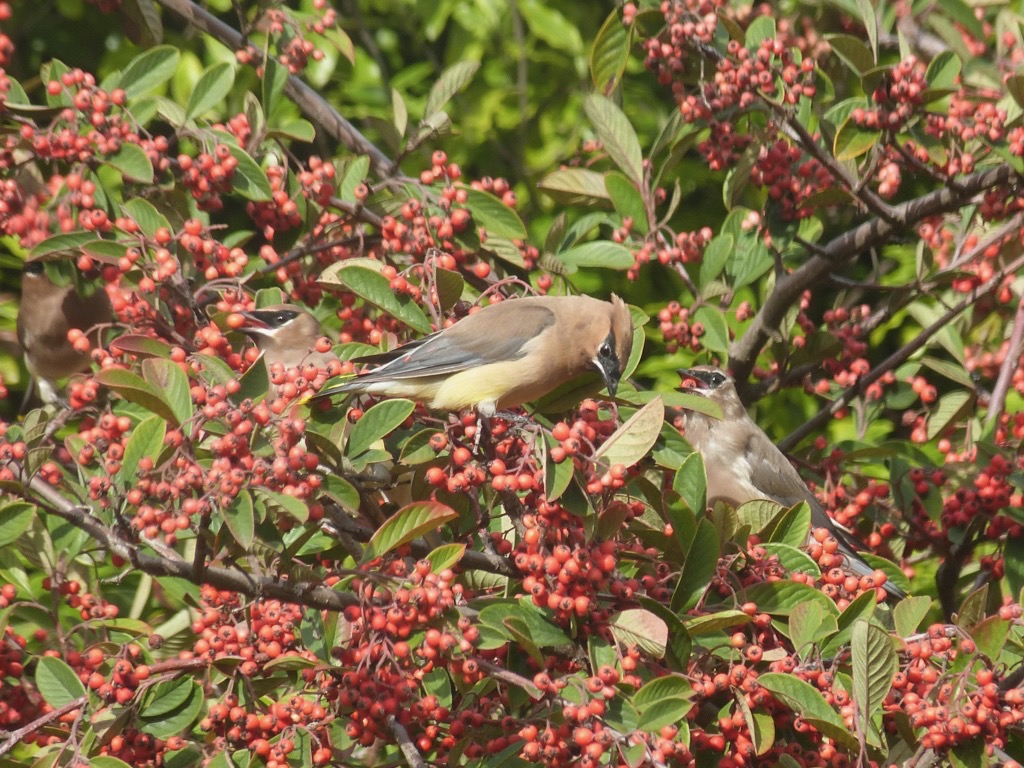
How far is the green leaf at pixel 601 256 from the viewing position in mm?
4113

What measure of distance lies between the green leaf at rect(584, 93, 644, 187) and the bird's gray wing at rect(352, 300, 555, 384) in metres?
0.66

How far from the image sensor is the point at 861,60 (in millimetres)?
4152

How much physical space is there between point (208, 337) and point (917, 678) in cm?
181

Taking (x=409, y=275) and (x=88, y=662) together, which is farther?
(x=409, y=275)

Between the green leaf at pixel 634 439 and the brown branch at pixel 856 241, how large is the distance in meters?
1.43

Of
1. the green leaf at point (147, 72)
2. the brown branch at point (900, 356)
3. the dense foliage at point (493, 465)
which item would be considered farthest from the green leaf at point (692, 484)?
the green leaf at point (147, 72)

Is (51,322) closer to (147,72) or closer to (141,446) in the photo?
(147,72)

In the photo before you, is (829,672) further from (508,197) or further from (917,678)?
(508,197)

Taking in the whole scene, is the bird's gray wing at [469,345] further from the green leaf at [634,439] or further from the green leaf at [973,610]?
the green leaf at [973,610]

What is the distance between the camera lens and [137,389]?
281 cm

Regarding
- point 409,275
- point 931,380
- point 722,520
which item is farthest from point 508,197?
point 931,380

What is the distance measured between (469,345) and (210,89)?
1170 mm

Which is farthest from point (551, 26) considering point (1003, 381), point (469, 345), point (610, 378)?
point (610, 378)

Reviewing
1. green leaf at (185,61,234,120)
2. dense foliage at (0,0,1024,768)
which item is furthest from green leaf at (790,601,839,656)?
green leaf at (185,61,234,120)
